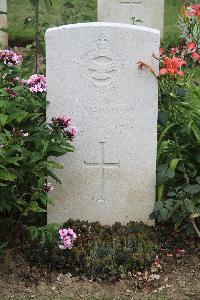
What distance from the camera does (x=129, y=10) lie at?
9.52 m

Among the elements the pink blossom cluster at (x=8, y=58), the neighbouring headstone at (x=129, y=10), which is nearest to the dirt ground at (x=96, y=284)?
the pink blossom cluster at (x=8, y=58)

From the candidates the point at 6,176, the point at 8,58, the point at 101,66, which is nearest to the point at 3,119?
the point at 6,176

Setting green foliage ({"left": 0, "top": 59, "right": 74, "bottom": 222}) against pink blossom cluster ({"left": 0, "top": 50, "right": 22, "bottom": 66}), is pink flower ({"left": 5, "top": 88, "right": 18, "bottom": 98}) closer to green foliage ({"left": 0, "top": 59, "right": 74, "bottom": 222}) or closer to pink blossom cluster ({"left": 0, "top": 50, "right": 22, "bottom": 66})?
green foliage ({"left": 0, "top": 59, "right": 74, "bottom": 222})

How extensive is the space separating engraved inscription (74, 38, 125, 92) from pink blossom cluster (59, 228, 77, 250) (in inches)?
35.5

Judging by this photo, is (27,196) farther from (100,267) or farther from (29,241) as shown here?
(100,267)

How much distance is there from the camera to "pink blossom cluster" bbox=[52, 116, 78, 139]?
448 cm

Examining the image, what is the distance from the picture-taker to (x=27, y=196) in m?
4.80

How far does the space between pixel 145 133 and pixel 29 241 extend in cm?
100

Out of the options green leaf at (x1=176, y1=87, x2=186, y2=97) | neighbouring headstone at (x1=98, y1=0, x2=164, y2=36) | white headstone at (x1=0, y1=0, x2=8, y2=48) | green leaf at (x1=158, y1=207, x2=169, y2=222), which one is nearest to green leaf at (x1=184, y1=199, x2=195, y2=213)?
green leaf at (x1=158, y1=207, x2=169, y2=222)

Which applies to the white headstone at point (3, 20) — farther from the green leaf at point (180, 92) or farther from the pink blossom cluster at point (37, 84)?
the green leaf at point (180, 92)

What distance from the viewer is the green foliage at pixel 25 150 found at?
436 cm

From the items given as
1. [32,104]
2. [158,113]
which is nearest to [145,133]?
[158,113]

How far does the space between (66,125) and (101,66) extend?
45 cm

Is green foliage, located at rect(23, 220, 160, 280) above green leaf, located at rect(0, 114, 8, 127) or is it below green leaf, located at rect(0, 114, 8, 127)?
below
